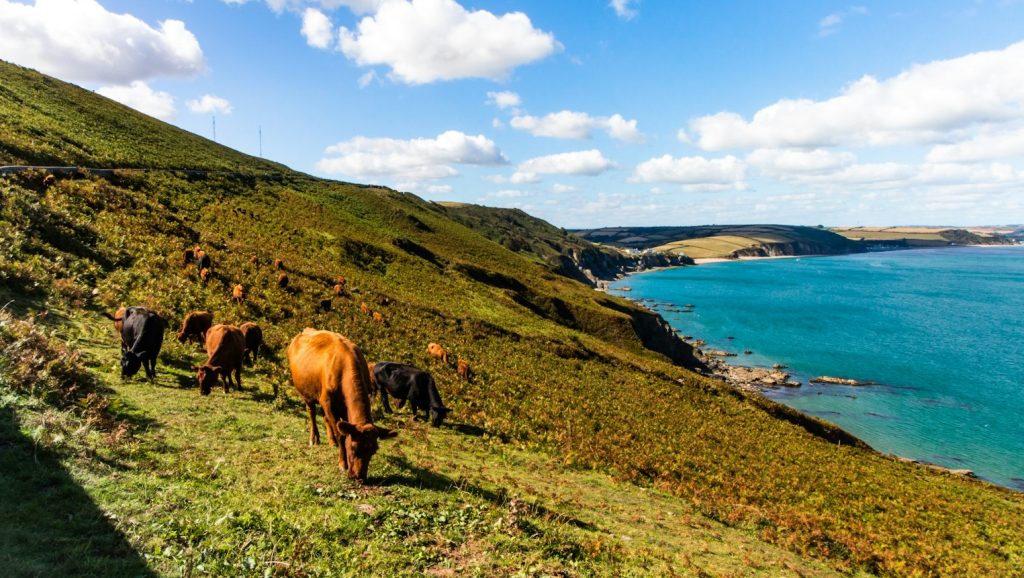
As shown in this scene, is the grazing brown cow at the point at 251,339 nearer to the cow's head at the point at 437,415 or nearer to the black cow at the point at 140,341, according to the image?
the black cow at the point at 140,341

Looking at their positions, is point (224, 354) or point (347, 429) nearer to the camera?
point (347, 429)

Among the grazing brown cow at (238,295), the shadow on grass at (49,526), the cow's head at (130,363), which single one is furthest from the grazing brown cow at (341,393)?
the grazing brown cow at (238,295)

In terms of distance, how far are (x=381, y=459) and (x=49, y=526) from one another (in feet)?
21.2

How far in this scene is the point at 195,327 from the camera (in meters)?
19.3

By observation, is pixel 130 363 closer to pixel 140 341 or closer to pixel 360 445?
pixel 140 341

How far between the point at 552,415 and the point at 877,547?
14.9 meters

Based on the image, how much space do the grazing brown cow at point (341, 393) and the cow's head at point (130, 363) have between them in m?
5.41

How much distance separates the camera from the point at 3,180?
26141 millimetres

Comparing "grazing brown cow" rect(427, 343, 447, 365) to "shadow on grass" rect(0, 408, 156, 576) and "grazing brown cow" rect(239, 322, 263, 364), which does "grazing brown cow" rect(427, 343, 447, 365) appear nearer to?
"grazing brown cow" rect(239, 322, 263, 364)

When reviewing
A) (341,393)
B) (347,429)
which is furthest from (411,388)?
(347,429)

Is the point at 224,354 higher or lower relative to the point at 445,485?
higher

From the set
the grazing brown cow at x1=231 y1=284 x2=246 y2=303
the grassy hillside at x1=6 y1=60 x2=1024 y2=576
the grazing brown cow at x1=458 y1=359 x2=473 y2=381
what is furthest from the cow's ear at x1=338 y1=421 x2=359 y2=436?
the grazing brown cow at x1=231 y1=284 x2=246 y2=303

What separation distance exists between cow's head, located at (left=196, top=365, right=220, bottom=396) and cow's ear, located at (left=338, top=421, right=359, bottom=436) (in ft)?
25.7

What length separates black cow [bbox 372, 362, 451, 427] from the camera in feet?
64.6
